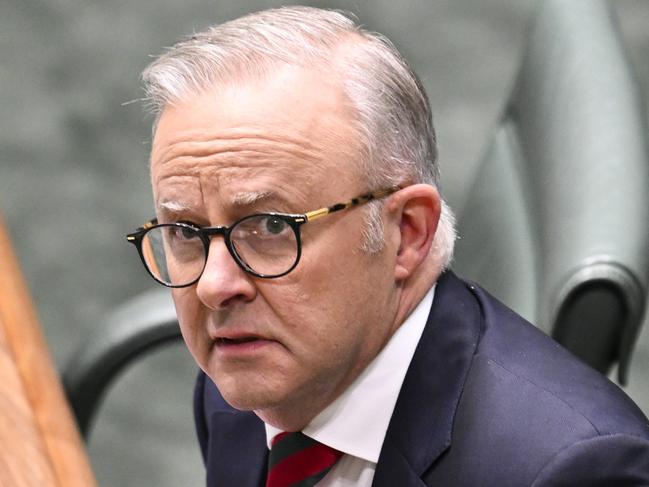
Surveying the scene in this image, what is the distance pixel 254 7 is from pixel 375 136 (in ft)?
7.61

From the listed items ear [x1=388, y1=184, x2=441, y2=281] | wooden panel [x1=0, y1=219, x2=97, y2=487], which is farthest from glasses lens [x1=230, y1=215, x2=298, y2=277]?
wooden panel [x1=0, y1=219, x2=97, y2=487]

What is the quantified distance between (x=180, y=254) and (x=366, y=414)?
27 cm

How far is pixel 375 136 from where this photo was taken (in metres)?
1.32

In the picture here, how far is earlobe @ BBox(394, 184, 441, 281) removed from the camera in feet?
4.43

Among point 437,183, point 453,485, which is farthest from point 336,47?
point 453,485

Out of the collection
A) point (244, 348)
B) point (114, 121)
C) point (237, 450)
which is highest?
point (244, 348)

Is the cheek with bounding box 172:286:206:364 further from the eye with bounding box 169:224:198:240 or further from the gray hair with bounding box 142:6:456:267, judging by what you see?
the gray hair with bounding box 142:6:456:267

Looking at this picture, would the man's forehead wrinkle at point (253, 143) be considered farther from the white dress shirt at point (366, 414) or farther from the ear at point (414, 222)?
the white dress shirt at point (366, 414)

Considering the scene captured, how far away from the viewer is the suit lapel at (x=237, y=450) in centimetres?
158

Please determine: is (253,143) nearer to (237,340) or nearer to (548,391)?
(237,340)

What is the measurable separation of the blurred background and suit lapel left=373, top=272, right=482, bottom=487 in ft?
5.81

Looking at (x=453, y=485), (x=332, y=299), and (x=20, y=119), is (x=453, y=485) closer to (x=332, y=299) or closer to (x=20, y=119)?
(x=332, y=299)

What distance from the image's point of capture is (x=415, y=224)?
54.2 inches

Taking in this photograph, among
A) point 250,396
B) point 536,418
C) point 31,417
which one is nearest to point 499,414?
point 536,418
